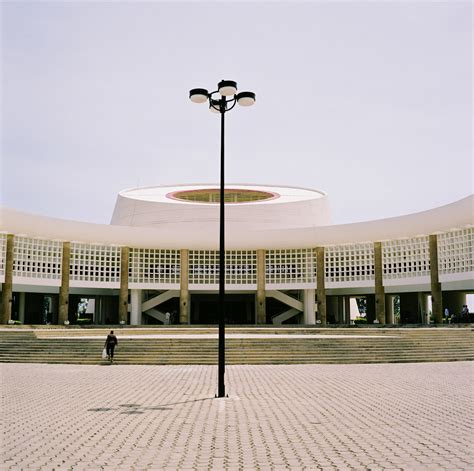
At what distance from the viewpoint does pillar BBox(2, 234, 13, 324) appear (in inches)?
1227

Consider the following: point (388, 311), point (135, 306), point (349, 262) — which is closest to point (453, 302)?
point (388, 311)

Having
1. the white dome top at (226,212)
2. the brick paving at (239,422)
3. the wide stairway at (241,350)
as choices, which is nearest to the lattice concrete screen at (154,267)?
the white dome top at (226,212)

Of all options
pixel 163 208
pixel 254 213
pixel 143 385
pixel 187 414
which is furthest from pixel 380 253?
pixel 187 414

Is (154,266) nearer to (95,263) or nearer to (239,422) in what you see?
(95,263)

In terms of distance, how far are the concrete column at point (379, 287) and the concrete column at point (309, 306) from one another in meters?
5.08

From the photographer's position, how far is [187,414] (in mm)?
8812

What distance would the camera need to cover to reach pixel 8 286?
1235 inches

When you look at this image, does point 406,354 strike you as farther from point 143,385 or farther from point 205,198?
point 205,198

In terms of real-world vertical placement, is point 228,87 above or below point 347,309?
above

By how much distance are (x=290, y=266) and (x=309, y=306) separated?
118 inches

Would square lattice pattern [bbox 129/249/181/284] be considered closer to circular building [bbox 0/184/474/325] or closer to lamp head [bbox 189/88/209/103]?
circular building [bbox 0/184/474/325]

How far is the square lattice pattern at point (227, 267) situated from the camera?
37656 millimetres

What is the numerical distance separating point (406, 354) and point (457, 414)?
10460 mm

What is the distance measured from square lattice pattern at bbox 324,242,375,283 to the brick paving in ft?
69.6
